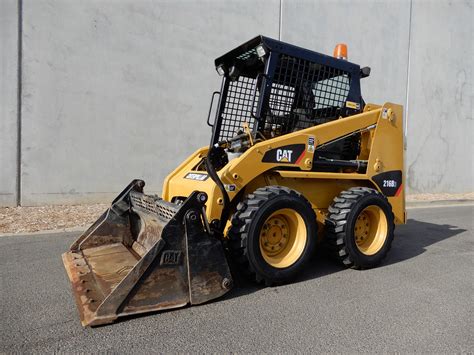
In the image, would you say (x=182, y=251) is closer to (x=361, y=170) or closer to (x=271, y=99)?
(x=271, y=99)

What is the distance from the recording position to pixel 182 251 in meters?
3.03

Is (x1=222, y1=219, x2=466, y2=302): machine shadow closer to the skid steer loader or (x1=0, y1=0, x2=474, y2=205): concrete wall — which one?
the skid steer loader

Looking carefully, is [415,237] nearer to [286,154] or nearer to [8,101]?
[286,154]

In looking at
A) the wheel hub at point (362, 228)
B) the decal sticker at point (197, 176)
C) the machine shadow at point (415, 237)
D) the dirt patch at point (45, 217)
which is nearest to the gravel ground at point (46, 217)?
the dirt patch at point (45, 217)

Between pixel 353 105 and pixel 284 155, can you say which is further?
pixel 353 105

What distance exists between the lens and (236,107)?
4961 millimetres

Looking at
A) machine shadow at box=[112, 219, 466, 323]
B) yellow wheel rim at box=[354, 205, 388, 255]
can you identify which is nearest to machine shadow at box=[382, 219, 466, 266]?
machine shadow at box=[112, 219, 466, 323]

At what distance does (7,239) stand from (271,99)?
4.47 metres

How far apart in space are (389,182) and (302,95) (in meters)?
1.67

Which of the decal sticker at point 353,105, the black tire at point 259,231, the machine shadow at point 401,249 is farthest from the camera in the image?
the decal sticker at point 353,105

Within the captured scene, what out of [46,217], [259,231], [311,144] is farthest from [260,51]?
[46,217]

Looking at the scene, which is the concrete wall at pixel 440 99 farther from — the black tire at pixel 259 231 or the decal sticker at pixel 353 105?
the black tire at pixel 259 231

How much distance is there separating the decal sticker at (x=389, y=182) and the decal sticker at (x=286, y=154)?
127 cm

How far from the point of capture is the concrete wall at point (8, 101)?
7.36m
